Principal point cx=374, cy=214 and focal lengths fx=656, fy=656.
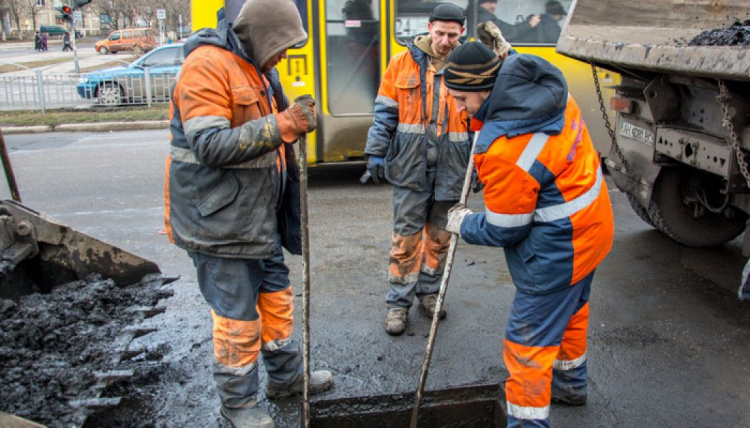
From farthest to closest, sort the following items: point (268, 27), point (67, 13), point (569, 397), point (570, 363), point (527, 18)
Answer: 1. point (67, 13)
2. point (527, 18)
3. point (569, 397)
4. point (570, 363)
5. point (268, 27)

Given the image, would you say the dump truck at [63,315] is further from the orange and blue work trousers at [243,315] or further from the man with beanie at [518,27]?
the man with beanie at [518,27]

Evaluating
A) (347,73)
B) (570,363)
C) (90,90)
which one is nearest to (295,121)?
(570,363)

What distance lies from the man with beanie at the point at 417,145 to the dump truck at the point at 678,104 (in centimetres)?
125

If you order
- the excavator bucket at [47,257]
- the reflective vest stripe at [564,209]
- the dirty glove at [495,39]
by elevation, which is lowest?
the excavator bucket at [47,257]

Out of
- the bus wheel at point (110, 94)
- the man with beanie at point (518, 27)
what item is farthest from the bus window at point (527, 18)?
the bus wheel at point (110, 94)

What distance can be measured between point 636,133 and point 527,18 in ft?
11.0

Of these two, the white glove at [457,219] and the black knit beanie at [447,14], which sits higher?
the black knit beanie at [447,14]

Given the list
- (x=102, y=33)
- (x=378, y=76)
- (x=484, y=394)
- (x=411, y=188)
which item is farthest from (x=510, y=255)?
(x=102, y=33)

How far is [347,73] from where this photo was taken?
7.43 m

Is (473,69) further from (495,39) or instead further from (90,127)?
(90,127)

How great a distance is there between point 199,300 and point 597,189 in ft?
9.17

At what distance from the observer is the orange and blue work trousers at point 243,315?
2.85m

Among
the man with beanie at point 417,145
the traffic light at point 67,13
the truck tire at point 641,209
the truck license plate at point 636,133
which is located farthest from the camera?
the traffic light at point 67,13

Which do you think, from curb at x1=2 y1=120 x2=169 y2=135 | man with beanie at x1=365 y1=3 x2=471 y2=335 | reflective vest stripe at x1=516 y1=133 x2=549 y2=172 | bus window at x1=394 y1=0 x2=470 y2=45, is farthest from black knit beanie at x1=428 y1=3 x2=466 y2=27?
curb at x1=2 y1=120 x2=169 y2=135
